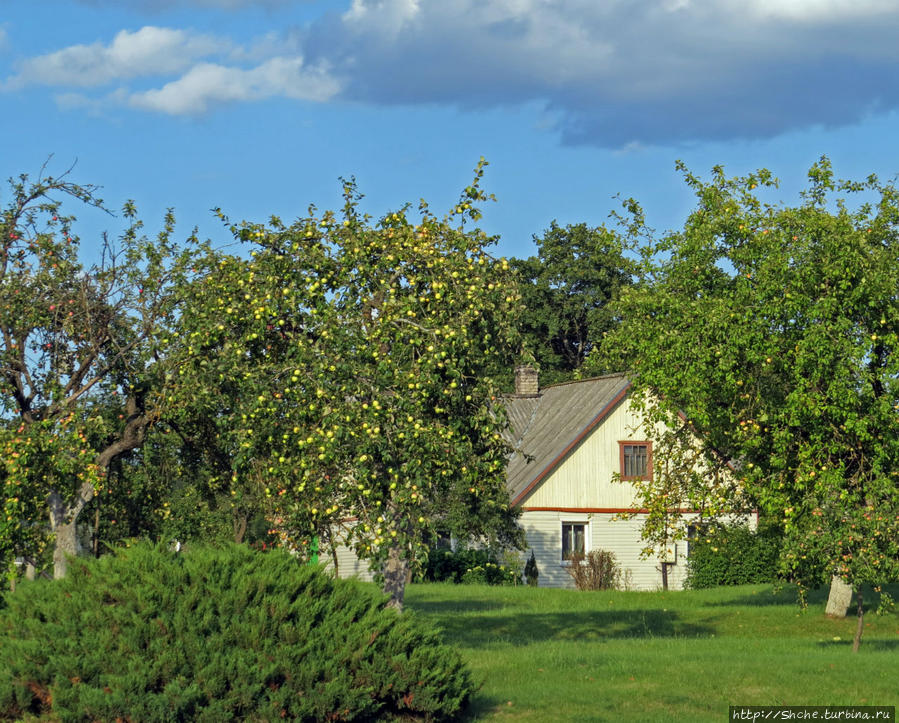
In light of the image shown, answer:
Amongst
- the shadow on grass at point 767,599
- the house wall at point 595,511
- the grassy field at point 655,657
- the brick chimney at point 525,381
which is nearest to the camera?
the grassy field at point 655,657

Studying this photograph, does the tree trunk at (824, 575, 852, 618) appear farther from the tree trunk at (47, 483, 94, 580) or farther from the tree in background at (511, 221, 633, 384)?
the tree in background at (511, 221, 633, 384)

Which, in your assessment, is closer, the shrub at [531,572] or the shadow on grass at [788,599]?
the shadow on grass at [788,599]

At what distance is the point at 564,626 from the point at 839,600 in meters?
7.61

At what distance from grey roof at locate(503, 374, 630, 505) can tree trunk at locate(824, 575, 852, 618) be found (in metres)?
12.7

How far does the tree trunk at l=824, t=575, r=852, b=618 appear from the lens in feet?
89.2

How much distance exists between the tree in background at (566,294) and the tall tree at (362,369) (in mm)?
45877

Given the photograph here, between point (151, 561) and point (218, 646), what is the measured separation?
1.25 metres

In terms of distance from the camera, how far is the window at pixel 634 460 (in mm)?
42719

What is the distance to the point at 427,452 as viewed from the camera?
49.2ft

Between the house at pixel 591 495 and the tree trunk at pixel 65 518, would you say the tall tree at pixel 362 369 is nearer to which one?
the tree trunk at pixel 65 518

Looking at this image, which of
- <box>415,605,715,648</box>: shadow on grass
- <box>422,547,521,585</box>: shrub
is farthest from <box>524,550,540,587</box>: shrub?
<box>415,605,715,648</box>: shadow on grass

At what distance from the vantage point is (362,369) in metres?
15.2

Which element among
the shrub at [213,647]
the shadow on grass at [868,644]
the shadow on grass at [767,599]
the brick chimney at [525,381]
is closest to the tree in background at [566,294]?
the brick chimney at [525,381]

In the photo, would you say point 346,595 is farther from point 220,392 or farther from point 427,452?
point 220,392
